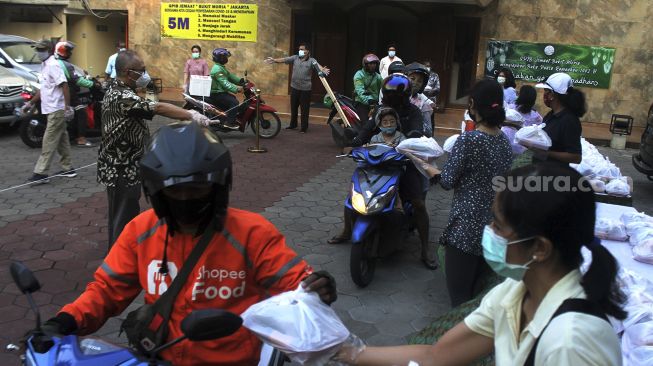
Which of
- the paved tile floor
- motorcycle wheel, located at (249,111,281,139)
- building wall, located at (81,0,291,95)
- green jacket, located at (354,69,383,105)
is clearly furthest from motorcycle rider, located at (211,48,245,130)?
building wall, located at (81,0,291,95)

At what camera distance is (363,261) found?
4953 millimetres

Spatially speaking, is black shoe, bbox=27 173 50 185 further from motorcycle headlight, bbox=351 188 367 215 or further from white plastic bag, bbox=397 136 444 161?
white plastic bag, bbox=397 136 444 161

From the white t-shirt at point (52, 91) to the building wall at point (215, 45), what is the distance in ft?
31.7

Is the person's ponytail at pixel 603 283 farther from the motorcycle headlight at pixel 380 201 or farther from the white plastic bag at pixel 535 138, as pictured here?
the white plastic bag at pixel 535 138

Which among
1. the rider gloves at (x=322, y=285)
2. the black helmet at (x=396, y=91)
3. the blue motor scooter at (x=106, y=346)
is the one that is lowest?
the blue motor scooter at (x=106, y=346)

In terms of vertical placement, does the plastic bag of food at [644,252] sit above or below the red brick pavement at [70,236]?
above

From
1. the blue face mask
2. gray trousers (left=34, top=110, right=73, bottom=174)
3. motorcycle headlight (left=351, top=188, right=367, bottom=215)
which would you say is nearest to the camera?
the blue face mask

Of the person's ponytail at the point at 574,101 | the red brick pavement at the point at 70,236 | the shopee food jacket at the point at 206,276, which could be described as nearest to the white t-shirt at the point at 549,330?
the shopee food jacket at the point at 206,276

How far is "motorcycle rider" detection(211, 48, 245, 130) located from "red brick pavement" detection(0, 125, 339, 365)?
4.69 feet

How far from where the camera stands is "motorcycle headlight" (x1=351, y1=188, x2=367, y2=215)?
4.82 metres

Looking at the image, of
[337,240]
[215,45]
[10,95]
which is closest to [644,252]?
[337,240]

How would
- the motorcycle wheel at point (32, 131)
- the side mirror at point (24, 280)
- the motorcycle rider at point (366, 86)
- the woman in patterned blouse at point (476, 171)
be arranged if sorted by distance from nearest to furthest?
the side mirror at point (24, 280) → the woman in patterned blouse at point (476, 171) → the motorcycle wheel at point (32, 131) → the motorcycle rider at point (366, 86)

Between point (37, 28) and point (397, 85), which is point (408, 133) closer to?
point (397, 85)

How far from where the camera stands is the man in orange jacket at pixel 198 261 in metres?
2.02
